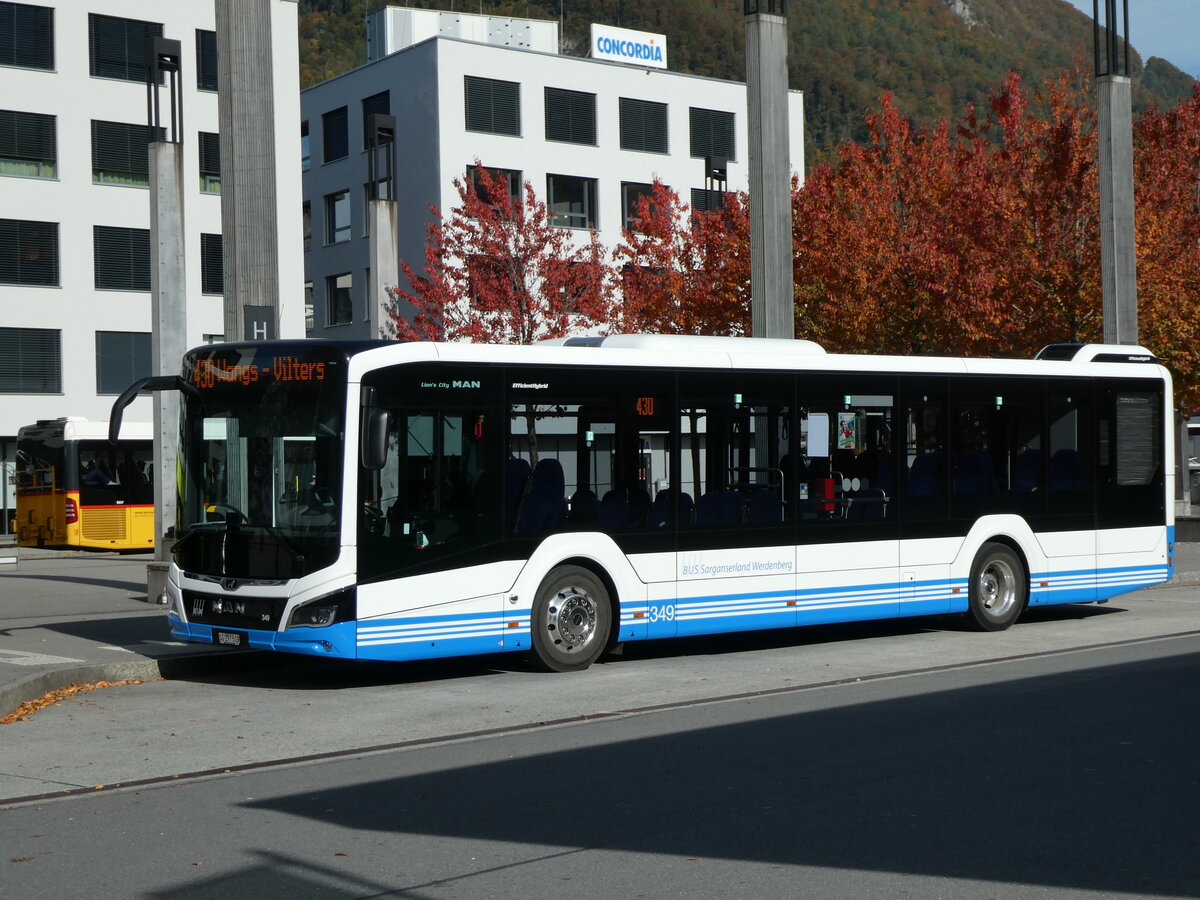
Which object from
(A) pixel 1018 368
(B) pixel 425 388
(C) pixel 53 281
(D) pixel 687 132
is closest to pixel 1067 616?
(A) pixel 1018 368

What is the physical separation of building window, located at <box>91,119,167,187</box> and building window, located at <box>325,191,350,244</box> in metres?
9.24

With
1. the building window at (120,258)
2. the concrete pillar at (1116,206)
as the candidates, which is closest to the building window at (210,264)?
the building window at (120,258)

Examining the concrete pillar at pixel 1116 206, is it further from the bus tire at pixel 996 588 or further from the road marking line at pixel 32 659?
the road marking line at pixel 32 659

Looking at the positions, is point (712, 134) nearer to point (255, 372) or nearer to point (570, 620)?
point (570, 620)

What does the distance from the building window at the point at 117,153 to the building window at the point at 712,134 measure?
18.9 metres

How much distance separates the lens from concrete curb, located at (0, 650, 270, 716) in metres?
11.5

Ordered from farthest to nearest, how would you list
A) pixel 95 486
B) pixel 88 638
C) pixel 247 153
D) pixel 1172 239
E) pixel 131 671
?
pixel 95 486
pixel 1172 239
pixel 247 153
pixel 88 638
pixel 131 671

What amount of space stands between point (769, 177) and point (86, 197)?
31.1m

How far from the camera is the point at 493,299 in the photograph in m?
42.6

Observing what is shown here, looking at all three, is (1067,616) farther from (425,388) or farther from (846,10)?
(846,10)

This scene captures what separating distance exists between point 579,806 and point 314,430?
5241 mm

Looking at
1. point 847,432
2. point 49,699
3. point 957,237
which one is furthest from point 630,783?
point 957,237

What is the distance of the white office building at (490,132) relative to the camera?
4888 centimetres

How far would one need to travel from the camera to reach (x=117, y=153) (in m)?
45.5
